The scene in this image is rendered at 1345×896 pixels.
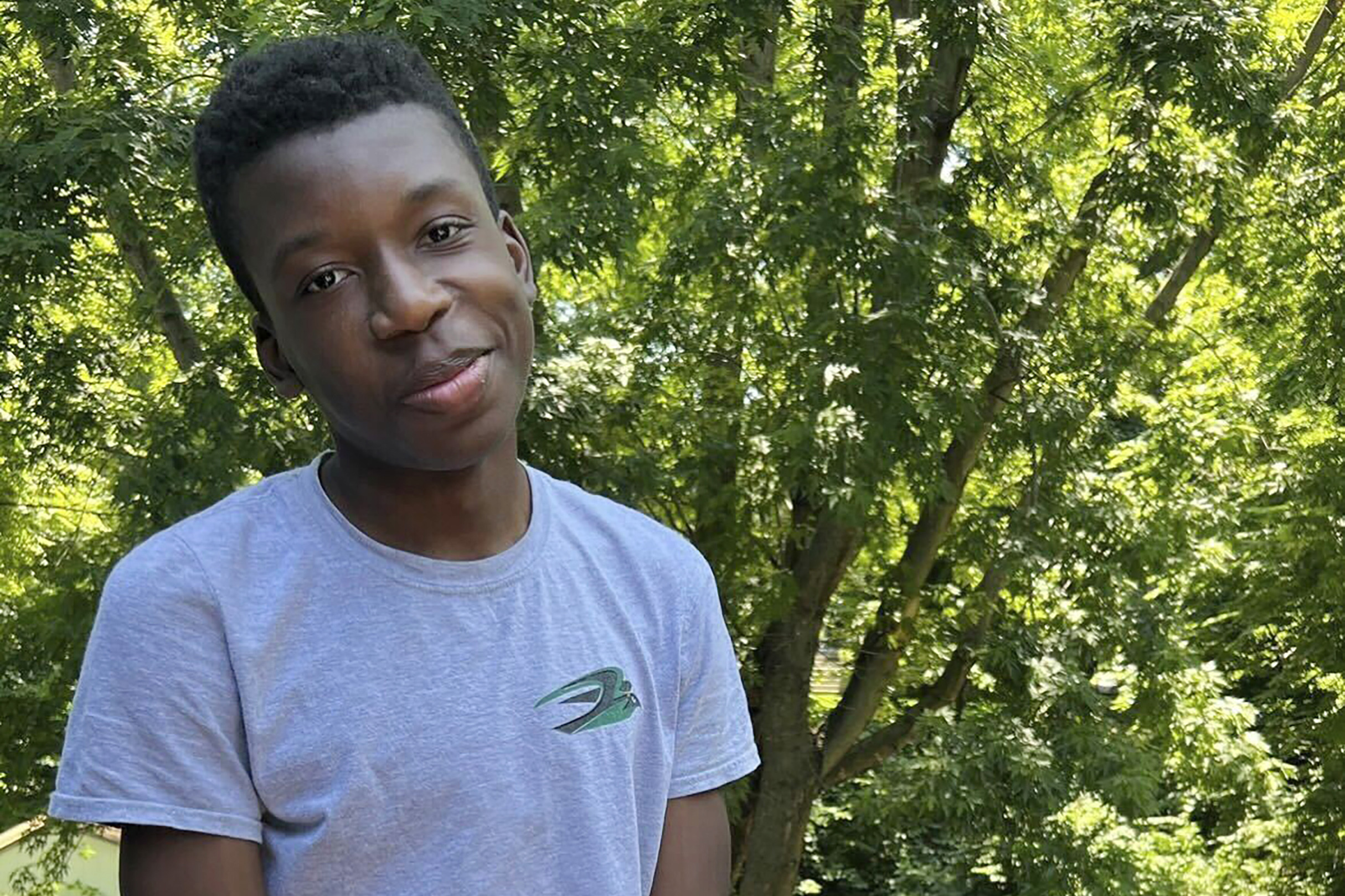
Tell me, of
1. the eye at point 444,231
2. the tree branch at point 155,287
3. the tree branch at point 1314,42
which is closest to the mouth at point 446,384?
the eye at point 444,231

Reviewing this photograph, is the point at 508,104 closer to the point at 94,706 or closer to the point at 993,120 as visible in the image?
the point at 993,120

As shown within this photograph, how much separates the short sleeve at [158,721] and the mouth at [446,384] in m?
0.23

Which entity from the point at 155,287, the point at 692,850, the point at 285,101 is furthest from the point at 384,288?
the point at 155,287

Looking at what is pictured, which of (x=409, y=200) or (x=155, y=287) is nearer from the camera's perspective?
(x=409, y=200)

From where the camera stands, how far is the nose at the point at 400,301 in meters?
1.40

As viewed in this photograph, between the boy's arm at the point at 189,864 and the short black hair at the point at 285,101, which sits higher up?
the short black hair at the point at 285,101

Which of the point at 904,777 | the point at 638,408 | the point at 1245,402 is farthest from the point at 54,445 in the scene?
the point at 1245,402

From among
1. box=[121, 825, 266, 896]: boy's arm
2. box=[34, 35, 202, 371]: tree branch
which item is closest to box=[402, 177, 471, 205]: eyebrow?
box=[121, 825, 266, 896]: boy's arm

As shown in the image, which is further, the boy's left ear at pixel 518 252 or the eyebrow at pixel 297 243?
the boy's left ear at pixel 518 252

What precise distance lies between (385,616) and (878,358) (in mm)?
5818

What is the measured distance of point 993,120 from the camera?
27.8ft

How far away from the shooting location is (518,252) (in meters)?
1.62

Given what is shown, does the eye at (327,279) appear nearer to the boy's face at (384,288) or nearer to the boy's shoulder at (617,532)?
the boy's face at (384,288)

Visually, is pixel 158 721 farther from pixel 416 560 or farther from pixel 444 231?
pixel 444 231
